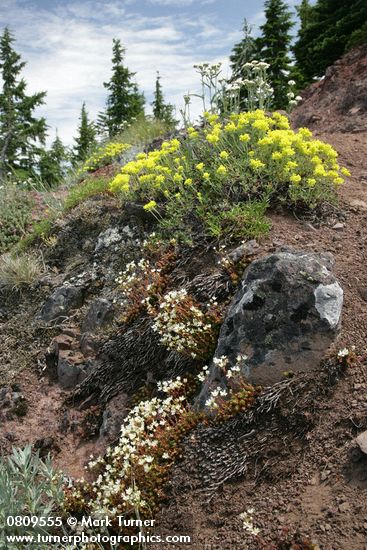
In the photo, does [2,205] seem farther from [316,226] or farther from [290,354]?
[290,354]

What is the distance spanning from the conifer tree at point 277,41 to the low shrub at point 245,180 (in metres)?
12.9

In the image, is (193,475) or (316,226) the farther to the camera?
(316,226)

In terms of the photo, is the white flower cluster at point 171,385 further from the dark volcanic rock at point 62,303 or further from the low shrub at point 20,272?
the low shrub at point 20,272

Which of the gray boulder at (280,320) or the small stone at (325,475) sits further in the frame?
the gray boulder at (280,320)

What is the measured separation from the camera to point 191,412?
3.87m

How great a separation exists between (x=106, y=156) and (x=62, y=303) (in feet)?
19.6

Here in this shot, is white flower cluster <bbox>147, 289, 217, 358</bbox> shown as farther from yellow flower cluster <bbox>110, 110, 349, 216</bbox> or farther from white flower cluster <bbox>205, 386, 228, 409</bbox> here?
yellow flower cluster <bbox>110, 110, 349, 216</bbox>

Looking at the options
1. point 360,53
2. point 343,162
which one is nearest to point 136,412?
point 343,162

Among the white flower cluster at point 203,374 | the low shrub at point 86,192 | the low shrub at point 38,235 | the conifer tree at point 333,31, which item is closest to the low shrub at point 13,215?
the low shrub at point 38,235

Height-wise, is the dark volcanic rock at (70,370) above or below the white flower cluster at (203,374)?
below

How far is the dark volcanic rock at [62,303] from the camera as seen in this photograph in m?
6.19

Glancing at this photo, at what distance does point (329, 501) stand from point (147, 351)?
2.33 m

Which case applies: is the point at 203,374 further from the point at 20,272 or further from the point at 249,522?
the point at 20,272

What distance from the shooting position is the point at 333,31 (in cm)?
1346
